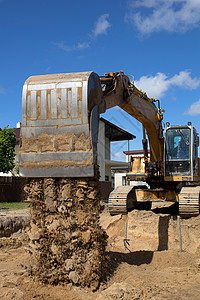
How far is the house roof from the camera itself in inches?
1105

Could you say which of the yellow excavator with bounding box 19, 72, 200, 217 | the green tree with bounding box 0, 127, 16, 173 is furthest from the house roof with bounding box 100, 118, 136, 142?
the yellow excavator with bounding box 19, 72, 200, 217

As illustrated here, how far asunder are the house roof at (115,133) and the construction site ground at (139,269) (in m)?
19.2

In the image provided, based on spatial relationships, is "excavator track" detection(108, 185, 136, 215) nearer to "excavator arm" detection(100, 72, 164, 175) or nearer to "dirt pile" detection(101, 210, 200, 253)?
"dirt pile" detection(101, 210, 200, 253)

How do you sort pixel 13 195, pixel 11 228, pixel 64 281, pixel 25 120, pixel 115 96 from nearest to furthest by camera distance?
pixel 64 281 < pixel 25 120 < pixel 115 96 < pixel 11 228 < pixel 13 195

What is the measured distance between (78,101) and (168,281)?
314cm

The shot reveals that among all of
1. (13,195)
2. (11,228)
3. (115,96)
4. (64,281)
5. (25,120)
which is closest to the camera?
(64,281)

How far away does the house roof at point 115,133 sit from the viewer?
28.1 meters

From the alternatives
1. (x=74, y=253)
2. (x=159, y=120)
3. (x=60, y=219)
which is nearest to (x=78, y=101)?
(x=60, y=219)

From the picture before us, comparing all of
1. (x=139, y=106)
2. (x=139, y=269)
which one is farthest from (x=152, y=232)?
(x=139, y=106)

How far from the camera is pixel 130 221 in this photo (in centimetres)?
914

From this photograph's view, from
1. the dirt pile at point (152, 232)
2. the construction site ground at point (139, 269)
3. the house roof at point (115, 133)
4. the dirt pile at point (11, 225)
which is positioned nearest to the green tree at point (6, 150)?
the house roof at point (115, 133)

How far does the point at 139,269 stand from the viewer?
17.4 ft

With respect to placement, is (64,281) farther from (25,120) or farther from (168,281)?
(25,120)

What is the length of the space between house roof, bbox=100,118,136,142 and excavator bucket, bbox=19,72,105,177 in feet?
73.8
